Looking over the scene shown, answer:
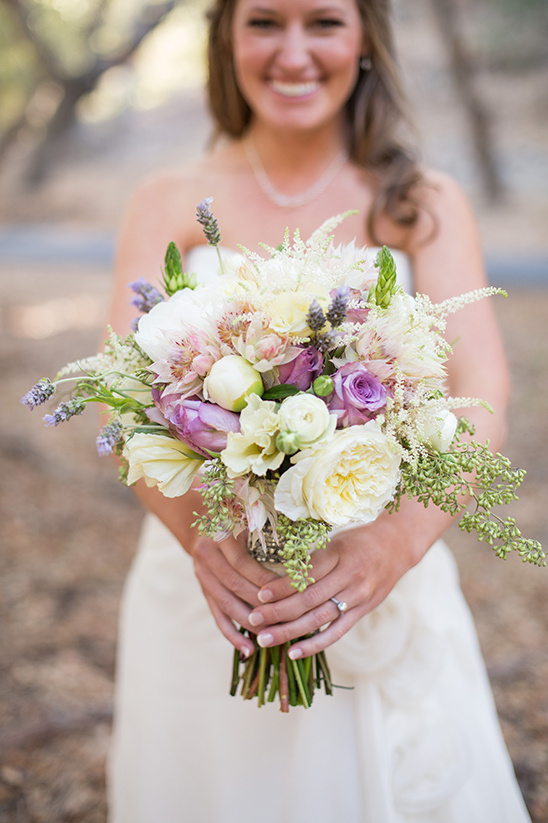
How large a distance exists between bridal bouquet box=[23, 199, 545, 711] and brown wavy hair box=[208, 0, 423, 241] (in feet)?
2.90

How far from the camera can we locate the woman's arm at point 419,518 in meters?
1.37

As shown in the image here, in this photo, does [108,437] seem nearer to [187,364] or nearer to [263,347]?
[187,364]

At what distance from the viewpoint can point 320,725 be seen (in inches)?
64.8

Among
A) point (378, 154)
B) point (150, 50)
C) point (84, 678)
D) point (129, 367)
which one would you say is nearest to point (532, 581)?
point (84, 678)

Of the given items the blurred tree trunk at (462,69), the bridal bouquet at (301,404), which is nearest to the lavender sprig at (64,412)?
the bridal bouquet at (301,404)

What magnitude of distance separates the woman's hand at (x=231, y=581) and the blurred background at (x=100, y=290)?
1.48 metres

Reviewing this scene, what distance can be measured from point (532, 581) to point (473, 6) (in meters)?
11.5

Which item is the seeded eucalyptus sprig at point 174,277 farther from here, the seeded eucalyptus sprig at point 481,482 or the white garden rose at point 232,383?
the seeded eucalyptus sprig at point 481,482

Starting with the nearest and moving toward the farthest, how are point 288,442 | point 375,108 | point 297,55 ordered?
point 288,442
point 297,55
point 375,108

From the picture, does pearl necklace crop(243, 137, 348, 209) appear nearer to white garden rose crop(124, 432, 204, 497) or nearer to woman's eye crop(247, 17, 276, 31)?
woman's eye crop(247, 17, 276, 31)

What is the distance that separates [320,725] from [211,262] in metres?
1.27

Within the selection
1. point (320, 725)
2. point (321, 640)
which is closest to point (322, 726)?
point (320, 725)

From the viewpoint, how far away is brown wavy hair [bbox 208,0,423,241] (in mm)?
2020

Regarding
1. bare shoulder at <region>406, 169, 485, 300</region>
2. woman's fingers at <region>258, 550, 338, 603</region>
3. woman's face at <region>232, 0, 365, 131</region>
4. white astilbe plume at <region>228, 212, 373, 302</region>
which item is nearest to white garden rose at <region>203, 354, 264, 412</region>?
white astilbe plume at <region>228, 212, 373, 302</region>
